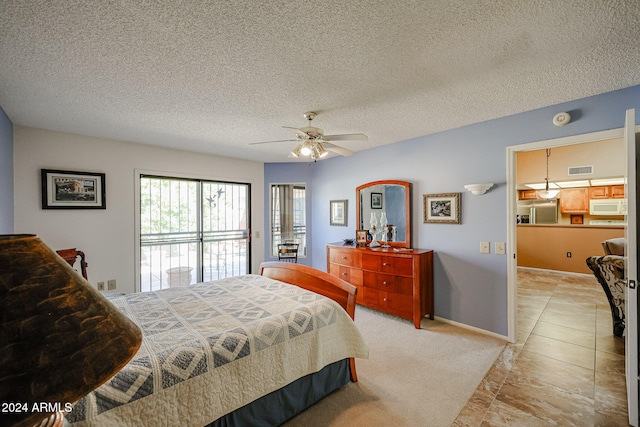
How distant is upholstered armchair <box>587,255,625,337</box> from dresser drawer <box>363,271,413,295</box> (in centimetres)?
196

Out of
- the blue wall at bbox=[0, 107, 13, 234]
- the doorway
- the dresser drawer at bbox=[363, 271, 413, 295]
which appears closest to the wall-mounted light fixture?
the doorway

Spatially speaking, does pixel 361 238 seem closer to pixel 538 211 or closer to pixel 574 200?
pixel 538 211

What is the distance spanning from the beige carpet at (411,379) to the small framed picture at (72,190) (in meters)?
3.63

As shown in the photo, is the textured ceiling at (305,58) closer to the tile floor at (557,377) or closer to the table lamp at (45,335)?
the table lamp at (45,335)

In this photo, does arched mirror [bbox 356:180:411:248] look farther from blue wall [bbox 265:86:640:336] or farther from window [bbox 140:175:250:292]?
window [bbox 140:175:250:292]

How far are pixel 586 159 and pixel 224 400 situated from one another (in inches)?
283

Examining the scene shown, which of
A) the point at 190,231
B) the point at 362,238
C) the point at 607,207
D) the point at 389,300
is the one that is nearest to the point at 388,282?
the point at 389,300

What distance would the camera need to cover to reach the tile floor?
1.84 meters

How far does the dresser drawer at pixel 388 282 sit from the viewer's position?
10.9ft

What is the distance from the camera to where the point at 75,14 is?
1364mm

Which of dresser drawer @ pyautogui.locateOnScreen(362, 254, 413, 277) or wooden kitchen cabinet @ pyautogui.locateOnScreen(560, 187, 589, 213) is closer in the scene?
dresser drawer @ pyautogui.locateOnScreen(362, 254, 413, 277)

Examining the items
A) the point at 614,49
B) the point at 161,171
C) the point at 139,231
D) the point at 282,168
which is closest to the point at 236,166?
the point at 282,168

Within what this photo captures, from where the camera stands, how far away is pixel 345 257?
13.0 ft

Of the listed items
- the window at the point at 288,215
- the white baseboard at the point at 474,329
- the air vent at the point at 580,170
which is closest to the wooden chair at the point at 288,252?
the window at the point at 288,215
